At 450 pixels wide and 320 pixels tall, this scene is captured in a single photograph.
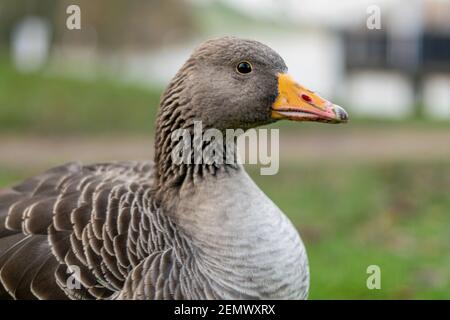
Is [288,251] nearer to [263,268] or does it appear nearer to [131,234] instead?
[263,268]

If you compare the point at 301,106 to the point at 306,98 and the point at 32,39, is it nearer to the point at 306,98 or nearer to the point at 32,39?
the point at 306,98

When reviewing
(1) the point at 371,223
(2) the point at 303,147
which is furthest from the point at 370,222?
(2) the point at 303,147

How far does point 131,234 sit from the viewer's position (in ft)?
11.5

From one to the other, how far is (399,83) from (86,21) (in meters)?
8.56

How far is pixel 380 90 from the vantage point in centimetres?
1822

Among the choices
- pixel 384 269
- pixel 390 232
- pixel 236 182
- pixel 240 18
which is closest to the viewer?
pixel 236 182

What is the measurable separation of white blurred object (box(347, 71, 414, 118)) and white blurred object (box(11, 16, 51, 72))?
7.57 meters

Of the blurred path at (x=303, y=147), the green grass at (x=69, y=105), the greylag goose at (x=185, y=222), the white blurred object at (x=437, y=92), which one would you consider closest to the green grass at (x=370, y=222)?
the blurred path at (x=303, y=147)

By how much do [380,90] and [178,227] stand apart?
1531 centimetres

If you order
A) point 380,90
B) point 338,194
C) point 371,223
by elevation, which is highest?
point 380,90

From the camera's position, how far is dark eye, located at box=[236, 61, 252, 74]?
370 cm

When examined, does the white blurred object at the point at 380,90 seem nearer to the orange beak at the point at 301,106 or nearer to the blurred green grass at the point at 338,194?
the blurred green grass at the point at 338,194

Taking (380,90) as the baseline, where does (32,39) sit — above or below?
above
